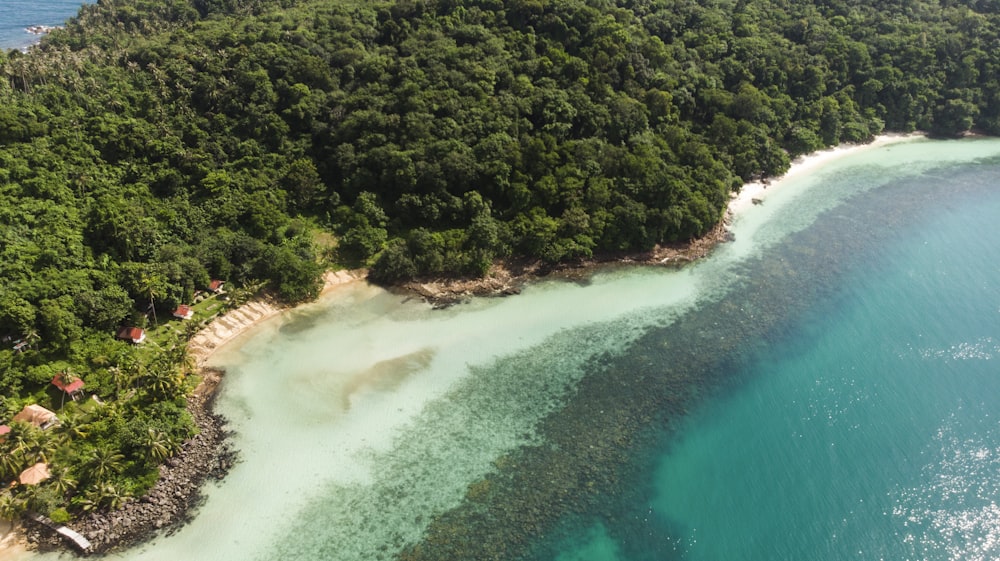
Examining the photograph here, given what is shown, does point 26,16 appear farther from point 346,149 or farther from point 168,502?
point 168,502

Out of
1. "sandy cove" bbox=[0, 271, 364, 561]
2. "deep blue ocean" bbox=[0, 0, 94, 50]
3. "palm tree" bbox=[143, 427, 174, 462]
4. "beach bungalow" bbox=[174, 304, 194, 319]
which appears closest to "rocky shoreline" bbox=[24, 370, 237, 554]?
"sandy cove" bbox=[0, 271, 364, 561]

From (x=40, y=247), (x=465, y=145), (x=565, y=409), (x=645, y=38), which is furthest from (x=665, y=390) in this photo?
(x=645, y=38)

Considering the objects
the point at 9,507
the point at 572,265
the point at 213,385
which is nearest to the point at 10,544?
the point at 9,507

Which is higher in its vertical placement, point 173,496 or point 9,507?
point 9,507

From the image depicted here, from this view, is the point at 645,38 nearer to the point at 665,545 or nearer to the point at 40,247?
the point at 665,545

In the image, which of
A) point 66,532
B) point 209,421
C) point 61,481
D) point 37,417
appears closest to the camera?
point 66,532

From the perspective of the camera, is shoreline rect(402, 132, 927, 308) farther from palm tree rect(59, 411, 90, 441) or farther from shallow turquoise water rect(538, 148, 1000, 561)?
palm tree rect(59, 411, 90, 441)

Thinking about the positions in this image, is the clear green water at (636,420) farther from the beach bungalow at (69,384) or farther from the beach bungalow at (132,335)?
the beach bungalow at (69,384)
